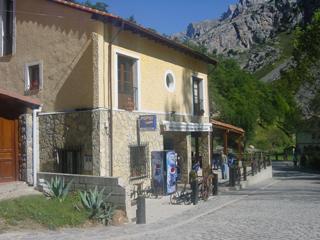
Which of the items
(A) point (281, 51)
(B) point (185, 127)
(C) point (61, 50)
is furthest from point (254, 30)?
(C) point (61, 50)

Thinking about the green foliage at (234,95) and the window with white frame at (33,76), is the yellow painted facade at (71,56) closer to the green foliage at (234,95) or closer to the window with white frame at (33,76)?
the window with white frame at (33,76)

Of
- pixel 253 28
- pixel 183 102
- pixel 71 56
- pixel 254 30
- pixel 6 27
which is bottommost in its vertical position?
Answer: pixel 183 102

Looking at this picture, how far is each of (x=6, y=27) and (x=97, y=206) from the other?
9630 mm

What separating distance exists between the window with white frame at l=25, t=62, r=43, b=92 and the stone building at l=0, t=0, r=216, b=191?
0.12ft

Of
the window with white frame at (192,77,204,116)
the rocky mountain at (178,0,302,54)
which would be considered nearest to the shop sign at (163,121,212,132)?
the window with white frame at (192,77,204,116)

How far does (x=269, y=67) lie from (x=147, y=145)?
446 feet

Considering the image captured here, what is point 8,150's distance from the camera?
1542 centimetres

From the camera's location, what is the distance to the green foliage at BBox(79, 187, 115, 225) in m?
12.6

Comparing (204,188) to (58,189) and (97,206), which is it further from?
(97,206)

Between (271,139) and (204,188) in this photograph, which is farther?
(271,139)

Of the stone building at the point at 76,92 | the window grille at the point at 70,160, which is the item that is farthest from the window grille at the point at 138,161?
the window grille at the point at 70,160

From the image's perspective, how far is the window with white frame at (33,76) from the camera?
58.8 feet

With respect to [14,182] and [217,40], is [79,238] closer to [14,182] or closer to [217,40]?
[14,182]

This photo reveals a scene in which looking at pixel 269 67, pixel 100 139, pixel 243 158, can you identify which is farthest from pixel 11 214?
pixel 269 67
